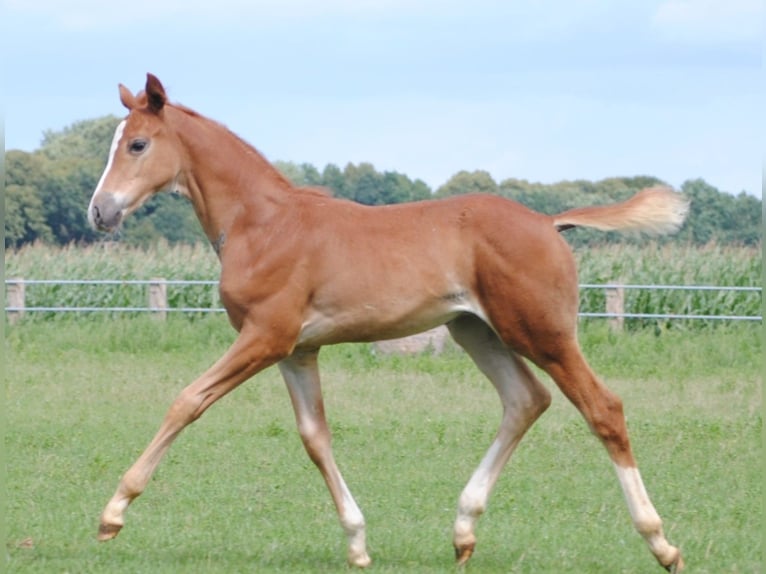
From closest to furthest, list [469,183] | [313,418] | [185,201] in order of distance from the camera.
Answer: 1. [313,418]
2. [185,201]
3. [469,183]

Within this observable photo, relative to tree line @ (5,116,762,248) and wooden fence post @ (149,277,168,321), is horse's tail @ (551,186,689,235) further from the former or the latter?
wooden fence post @ (149,277,168,321)

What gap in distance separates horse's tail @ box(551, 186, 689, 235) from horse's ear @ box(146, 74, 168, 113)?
85.4 inches

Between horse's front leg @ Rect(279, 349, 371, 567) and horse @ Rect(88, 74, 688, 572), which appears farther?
horse's front leg @ Rect(279, 349, 371, 567)

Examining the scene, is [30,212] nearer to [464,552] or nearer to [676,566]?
[464,552]

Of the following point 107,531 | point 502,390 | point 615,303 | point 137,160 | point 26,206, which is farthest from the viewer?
point 26,206

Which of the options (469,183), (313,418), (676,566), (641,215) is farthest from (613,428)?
(469,183)

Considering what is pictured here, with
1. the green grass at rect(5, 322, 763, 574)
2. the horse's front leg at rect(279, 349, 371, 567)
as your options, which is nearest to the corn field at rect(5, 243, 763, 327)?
the green grass at rect(5, 322, 763, 574)

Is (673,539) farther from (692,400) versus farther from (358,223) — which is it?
(692,400)

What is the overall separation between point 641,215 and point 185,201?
62.1 feet

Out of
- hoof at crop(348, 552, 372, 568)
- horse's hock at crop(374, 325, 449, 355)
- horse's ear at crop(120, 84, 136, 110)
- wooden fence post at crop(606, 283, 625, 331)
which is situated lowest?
horse's hock at crop(374, 325, 449, 355)

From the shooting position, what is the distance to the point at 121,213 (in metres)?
6.68

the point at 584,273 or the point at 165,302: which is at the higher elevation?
the point at 584,273

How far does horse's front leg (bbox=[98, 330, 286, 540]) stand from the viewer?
6207mm

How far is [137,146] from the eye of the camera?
6.73 meters
